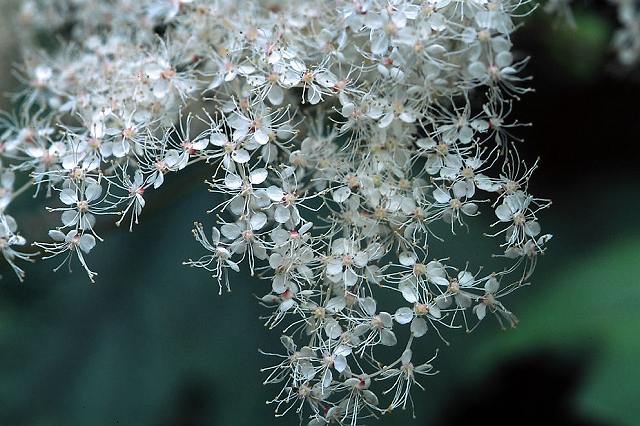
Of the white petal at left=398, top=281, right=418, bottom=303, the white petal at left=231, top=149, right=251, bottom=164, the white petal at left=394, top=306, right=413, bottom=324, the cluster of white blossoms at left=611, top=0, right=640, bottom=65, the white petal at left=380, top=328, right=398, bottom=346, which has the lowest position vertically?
the white petal at left=380, top=328, right=398, bottom=346

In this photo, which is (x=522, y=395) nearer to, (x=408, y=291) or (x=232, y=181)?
(x=408, y=291)

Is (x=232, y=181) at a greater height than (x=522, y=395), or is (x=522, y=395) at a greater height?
(x=232, y=181)

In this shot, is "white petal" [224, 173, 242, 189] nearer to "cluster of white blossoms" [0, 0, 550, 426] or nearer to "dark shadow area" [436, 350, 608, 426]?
"cluster of white blossoms" [0, 0, 550, 426]

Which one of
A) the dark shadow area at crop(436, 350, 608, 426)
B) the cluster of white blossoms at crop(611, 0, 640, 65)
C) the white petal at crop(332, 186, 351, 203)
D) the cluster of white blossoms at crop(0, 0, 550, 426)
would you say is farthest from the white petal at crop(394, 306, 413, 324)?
the cluster of white blossoms at crop(611, 0, 640, 65)

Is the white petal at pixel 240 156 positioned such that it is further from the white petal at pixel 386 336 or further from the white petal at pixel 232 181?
the white petal at pixel 386 336

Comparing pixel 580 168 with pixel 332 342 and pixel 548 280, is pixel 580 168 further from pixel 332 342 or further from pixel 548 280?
pixel 332 342

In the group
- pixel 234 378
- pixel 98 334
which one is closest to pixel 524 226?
pixel 234 378

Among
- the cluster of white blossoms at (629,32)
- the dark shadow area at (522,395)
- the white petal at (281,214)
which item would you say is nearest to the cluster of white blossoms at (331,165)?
the white petal at (281,214)

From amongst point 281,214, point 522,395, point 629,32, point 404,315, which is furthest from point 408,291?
point 629,32
